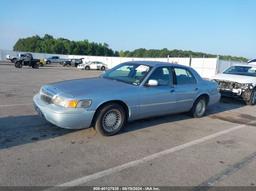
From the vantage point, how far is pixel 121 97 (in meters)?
5.14

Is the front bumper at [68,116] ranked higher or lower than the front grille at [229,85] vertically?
lower

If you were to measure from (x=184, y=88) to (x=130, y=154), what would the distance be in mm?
2893

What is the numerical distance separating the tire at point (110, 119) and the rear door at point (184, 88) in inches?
69.5

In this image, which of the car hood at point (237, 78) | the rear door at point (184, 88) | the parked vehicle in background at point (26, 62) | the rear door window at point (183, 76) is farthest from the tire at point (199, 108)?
the parked vehicle in background at point (26, 62)

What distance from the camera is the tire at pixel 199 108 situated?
7.13 metres

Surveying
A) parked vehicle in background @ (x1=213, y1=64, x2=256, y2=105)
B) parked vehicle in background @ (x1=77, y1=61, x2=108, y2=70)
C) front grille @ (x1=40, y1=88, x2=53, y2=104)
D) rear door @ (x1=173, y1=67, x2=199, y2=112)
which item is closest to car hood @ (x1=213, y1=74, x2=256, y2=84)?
parked vehicle in background @ (x1=213, y1=64, x2=256, y2=105)

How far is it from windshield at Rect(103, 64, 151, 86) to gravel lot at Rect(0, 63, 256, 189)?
111 centimetres

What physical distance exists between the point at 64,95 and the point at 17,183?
1939mm

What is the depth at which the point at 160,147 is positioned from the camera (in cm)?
479

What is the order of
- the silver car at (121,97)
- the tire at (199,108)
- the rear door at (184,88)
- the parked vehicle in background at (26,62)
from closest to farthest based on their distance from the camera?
the silver car at (121,97) < the rear door at (184,88) < the tire at (199,108) < the parked vehicle in background at (26,62)

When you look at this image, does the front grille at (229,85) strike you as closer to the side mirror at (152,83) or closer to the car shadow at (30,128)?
the car shadow at (30,128)

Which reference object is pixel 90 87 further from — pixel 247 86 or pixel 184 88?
pixel 247 86

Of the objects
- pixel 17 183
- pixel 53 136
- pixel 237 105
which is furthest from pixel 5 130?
pixel 237 105

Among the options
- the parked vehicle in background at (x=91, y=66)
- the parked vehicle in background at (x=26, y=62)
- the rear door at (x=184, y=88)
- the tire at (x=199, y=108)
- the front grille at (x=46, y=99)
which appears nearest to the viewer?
the front grille at (x=46, y=99)
